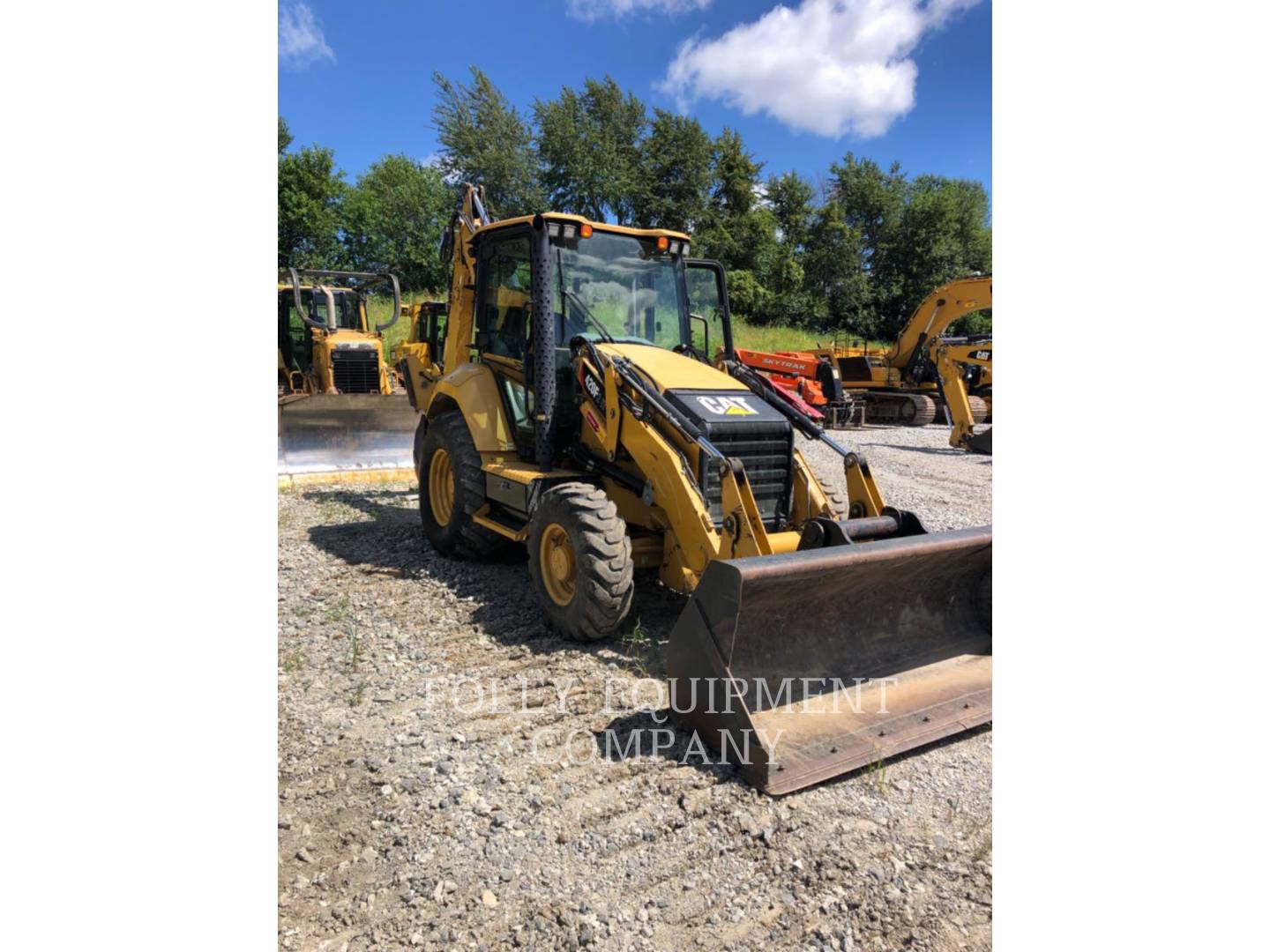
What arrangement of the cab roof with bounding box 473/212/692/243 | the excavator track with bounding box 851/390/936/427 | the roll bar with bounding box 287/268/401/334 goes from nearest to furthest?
the cab roof with bounding box 473/212/692/243 < the roll bar with bounding box 287/268/401/334 < the excavator track with bounding box 851/390/936/427

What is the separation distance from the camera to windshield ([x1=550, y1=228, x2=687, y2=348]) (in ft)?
16.8

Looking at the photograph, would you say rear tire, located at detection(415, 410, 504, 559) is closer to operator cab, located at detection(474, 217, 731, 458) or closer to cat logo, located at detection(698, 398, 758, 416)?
operator cab, located at detection(474, 217, 731, 458)

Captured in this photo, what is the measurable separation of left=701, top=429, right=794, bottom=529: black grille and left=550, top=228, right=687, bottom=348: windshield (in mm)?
1308

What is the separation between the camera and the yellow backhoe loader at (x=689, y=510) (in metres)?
3.24

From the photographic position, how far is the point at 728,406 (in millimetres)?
4578

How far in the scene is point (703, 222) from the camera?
104ft

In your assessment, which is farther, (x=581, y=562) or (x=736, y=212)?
(x=736, y=212)

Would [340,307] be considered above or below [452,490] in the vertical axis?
above

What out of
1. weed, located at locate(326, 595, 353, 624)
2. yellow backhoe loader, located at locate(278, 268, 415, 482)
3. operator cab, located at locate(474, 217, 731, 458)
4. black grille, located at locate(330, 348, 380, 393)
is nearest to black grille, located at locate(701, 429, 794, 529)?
operator cab, located at locate(474, 217, 731, 458)

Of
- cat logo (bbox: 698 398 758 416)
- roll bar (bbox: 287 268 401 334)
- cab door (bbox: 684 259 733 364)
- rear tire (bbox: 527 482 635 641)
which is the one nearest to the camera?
rear tire (bbox: 527 482 635 641)

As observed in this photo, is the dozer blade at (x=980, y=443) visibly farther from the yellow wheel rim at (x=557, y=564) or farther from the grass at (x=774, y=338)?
the grass at (x=774, y=338)

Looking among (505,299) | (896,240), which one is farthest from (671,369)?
(896,240)

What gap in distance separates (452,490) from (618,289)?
2058 millimetres

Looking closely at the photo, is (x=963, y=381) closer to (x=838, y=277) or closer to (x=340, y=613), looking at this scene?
(x=340, y=613)
